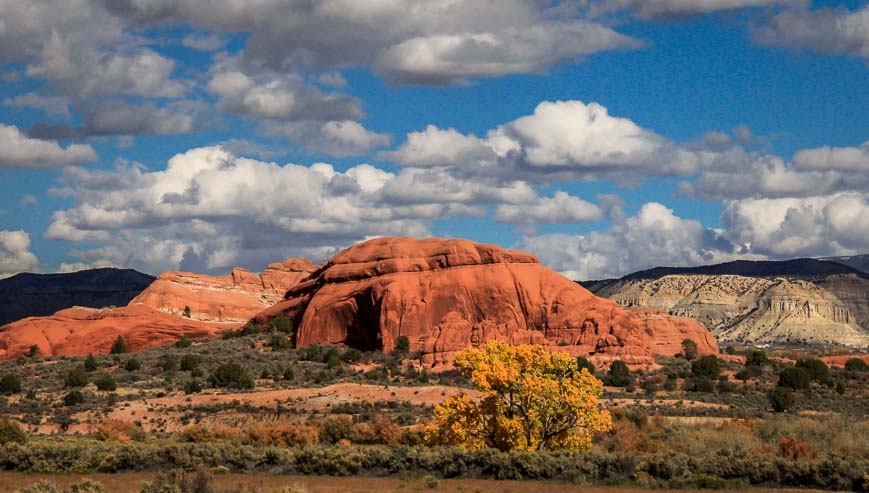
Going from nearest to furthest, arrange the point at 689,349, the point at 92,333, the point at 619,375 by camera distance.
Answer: the point at 619,375 → the point at 689,349 → the point at 92,333

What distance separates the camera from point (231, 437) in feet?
130

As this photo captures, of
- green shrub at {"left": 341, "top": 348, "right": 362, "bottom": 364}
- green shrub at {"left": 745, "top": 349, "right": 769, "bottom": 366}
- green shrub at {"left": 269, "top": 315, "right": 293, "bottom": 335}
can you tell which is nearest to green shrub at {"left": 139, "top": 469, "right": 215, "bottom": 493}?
green shrub at {"left": 341, "top": 348, "right": 362, "bottom": 364}

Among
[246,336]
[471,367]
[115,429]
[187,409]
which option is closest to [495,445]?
[471,367]

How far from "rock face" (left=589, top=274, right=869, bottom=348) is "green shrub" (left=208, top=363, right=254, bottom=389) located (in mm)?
119519

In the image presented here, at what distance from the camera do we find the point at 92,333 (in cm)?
9119

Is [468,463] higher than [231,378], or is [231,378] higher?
[231,378]

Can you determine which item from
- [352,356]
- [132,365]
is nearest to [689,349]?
[352,356]

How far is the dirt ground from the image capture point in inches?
1046

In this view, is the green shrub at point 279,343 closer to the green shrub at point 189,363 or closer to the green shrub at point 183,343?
the green shrub at point 183,343

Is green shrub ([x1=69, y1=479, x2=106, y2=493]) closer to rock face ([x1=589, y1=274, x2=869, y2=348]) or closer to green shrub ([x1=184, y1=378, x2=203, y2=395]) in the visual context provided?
green shrub ([x1=184, y1=378, x2=203, y2=395])

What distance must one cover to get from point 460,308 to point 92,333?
4000cm

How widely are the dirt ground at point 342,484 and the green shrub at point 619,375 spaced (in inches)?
1403

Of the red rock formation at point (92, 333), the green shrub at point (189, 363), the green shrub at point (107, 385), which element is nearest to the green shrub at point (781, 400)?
the green shrub at point (107, 385)

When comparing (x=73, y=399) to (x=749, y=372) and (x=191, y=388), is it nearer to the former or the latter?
(x=191, y=388)
